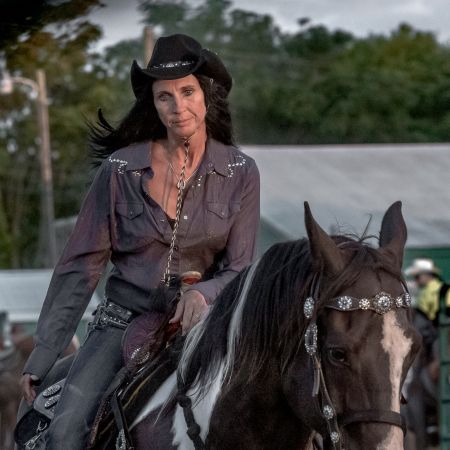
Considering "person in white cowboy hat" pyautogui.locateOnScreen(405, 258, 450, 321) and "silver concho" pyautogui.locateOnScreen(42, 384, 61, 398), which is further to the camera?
"person in white cowboy hat" pyautogui.locateOnScreen(405, 258, 450, 321)

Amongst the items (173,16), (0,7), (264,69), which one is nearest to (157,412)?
(0,7)

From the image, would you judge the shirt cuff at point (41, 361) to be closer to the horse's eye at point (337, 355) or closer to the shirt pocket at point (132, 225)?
the shirt pocket at point (132, 225)

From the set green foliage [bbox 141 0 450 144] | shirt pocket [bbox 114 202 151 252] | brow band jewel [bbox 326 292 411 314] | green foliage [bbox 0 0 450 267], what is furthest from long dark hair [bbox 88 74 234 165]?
green foliage [bbox 141 0 450 144]

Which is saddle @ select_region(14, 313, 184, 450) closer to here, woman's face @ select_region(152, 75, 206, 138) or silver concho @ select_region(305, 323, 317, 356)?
woman's face @ select_region(152, 75, 206, 138)

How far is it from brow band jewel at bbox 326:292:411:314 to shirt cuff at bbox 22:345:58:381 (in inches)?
57.3

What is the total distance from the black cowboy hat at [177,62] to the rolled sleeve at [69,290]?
371 millimetres

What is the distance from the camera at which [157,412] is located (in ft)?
14.8

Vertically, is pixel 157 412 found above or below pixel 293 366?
below

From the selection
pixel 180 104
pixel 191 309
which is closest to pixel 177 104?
pixel 180 104

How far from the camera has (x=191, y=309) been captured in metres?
4.57

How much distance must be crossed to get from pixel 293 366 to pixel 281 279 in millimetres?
273

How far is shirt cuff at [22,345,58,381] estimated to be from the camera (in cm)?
493

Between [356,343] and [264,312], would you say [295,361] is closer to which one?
[264,312]

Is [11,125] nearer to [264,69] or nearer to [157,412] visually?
[264,69]
